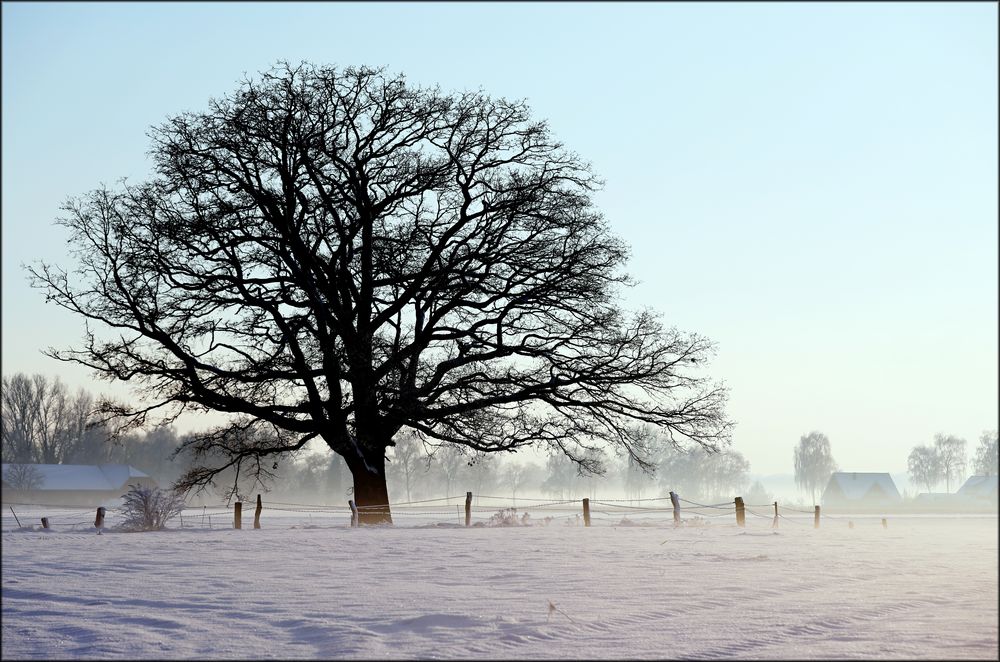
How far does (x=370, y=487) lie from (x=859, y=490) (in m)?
26.5

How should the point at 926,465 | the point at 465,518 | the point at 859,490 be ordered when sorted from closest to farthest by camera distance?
1. the point at 926,465
2. the point at 465,518
3. the point at 859,490

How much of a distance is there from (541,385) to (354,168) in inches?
303

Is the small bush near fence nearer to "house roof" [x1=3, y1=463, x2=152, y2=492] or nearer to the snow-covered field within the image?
the snow-covered field

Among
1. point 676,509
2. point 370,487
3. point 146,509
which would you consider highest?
point 370,487

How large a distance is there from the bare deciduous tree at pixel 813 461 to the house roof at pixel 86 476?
72.5m

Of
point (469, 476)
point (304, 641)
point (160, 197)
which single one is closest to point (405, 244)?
point (160, 197)

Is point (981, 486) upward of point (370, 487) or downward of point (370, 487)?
upward

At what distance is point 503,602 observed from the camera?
323 inches

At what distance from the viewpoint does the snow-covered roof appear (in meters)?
3.02

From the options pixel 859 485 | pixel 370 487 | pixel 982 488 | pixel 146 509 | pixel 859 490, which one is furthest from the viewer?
pixel 859 485

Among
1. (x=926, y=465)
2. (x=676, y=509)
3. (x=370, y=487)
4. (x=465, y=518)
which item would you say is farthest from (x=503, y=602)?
(x=676, y=509)

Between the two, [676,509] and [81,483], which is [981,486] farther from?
[81,483]

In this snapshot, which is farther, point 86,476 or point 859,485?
point 86,476

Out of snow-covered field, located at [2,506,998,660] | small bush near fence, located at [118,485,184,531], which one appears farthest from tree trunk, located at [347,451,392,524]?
snow-covered field, located at [2,506,998,660]
